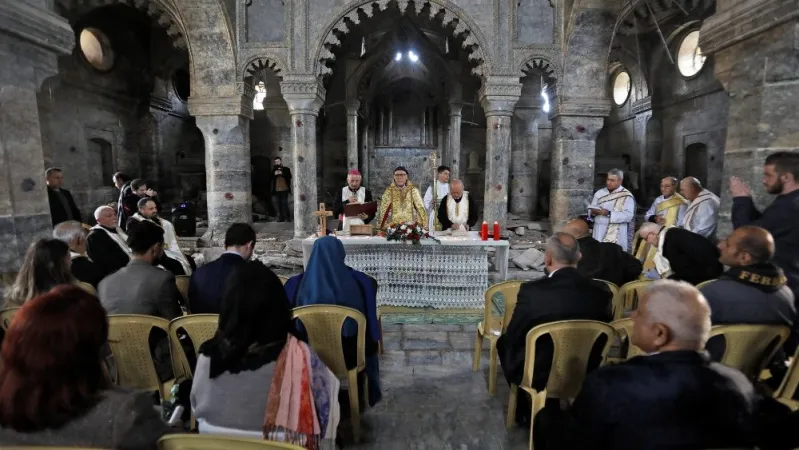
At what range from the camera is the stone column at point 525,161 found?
560 inches

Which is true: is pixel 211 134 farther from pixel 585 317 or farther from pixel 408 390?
pixel 585 317

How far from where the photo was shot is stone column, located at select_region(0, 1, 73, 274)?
4176 millimetres

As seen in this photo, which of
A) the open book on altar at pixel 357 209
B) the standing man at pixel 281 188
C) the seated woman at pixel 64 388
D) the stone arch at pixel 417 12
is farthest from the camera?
the standing man at pixel 281 188

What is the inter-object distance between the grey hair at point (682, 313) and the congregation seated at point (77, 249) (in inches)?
166

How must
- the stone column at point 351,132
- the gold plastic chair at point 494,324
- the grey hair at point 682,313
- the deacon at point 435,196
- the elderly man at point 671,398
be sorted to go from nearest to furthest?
the elderly man at point 671,398 → the grey hair at point 682,313 → the gold plastic chair at point 494,324 → the deacon at point 435,196 → the stone column at point 351,132

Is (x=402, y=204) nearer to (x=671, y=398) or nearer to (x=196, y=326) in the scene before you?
(x=196, y=326)

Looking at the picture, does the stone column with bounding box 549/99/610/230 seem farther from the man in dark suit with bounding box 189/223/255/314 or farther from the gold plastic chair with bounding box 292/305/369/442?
the man in dark suit with bounding box 189/223/255/314

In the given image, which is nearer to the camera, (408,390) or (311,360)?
(311,360)

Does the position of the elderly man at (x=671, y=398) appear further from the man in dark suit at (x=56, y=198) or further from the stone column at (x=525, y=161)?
the stone column at (x=525, y=161)

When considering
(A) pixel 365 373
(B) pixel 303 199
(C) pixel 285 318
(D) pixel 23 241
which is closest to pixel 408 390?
(A) pixel 365 373

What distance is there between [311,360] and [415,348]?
266 centimetres

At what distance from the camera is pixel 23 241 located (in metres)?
4.33

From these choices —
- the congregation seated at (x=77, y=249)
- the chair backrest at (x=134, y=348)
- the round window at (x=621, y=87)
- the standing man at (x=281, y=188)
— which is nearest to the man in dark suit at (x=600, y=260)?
the chair backrest at (x=134, y=348)

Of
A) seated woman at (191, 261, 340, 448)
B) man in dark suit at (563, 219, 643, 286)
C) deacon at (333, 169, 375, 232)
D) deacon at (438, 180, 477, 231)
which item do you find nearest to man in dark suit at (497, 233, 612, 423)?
man in dark suit at (563, 219, 643, 286)
